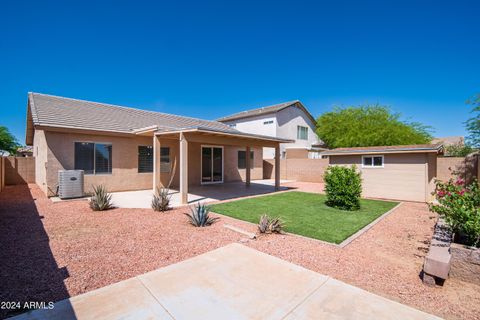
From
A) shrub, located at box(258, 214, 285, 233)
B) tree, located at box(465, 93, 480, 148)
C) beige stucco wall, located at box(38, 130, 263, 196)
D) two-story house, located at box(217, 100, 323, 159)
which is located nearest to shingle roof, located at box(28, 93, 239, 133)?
beige stucco wall, located at box(38, 130, 263, 196)

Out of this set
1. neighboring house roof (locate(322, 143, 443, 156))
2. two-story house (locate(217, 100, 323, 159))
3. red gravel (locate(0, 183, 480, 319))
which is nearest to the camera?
red gravel (locate(0, 183, 480, 319))

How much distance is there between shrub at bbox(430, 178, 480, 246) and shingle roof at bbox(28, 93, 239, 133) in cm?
759

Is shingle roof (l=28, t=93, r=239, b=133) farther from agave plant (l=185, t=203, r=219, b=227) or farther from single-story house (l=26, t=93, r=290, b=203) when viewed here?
agave plant (l=185, t=203, r=219, b=227)

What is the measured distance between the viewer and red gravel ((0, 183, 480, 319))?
3.19m

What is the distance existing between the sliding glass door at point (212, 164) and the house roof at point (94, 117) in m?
2.95

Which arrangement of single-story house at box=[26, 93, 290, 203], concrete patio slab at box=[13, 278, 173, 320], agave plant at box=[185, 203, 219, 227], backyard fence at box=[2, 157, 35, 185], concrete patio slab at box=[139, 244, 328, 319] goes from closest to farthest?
concrete patio slab at box=[13, 278, 173, 320], concrete patio slab at box=[139, 244, 328, 319], agave plant at box=[185, 203, 219, 227], single-story house at box=[26, 93, 290, 203], backyard fence at box=[2, 157, 35, 185]

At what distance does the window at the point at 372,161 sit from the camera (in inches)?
463

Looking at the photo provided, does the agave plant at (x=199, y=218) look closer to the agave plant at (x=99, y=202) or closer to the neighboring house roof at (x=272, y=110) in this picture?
the agave plant at (x=99, y=202)

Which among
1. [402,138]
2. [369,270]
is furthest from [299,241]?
[402,138]

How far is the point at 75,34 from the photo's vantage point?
11641 mm

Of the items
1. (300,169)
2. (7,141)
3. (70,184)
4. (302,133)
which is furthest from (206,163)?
(7,141)

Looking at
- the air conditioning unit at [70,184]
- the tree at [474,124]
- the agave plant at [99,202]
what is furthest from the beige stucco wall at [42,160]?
the tree at [474,124]

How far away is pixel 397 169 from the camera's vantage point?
11250mm

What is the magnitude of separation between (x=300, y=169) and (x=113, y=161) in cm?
1453
